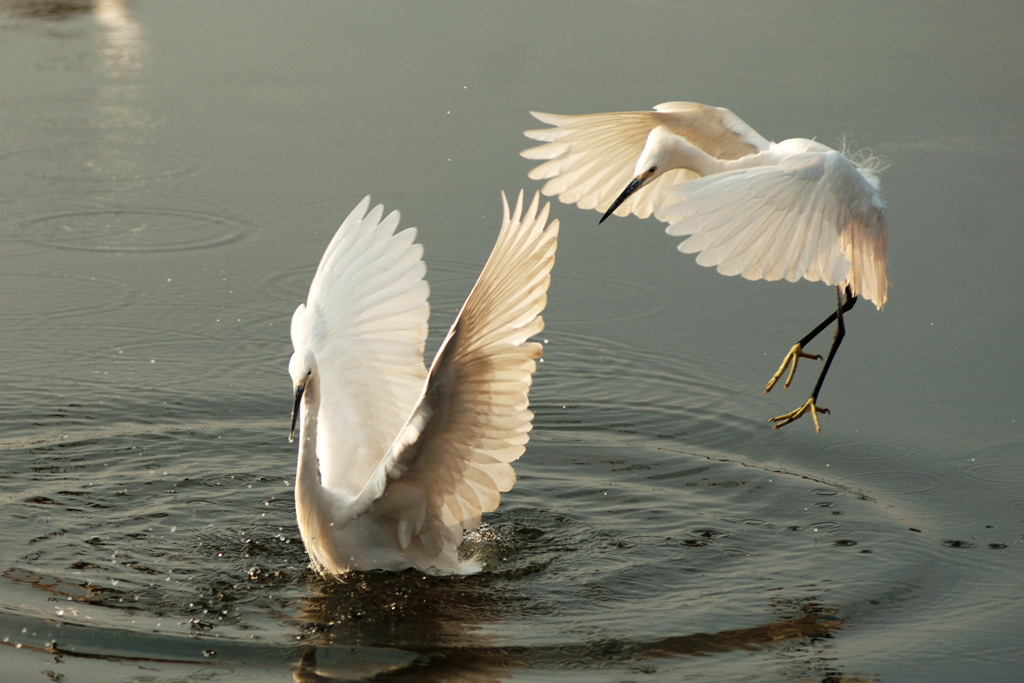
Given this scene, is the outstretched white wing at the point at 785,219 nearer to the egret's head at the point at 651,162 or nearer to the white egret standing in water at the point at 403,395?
the egret's head at the point at 651,162

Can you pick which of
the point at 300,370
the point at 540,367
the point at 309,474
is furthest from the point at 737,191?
the point at 540,367

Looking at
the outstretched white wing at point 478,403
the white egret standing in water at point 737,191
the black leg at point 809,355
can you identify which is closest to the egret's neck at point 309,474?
the outstretched white wing at point 478,403

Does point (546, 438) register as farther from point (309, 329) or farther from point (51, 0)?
point (51, 0)

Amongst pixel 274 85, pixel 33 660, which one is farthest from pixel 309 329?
pixel 274 85

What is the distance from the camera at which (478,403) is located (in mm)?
4273

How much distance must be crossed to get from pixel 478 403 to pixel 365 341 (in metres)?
0.96

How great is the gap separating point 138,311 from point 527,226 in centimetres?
313

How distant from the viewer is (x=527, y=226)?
4.09 meters

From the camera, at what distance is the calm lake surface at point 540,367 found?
165 inches

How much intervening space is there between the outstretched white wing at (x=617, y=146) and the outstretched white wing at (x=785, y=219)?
0.80 m

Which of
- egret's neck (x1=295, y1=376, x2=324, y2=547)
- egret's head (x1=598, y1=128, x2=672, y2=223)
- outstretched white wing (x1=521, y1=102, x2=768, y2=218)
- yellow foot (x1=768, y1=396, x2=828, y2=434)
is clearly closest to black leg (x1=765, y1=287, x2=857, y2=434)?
yellow foot (x1=768, y1=396, x2=828, y2=434)

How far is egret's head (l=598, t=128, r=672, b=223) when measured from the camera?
17.6 feet

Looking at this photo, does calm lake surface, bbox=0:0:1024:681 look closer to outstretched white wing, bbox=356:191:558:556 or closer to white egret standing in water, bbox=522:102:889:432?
outstretched white wing, bbox=356:191:558:556

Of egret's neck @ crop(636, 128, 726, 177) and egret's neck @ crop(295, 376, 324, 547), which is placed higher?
egret's neck @ crop(636, 128, 726, 177)
